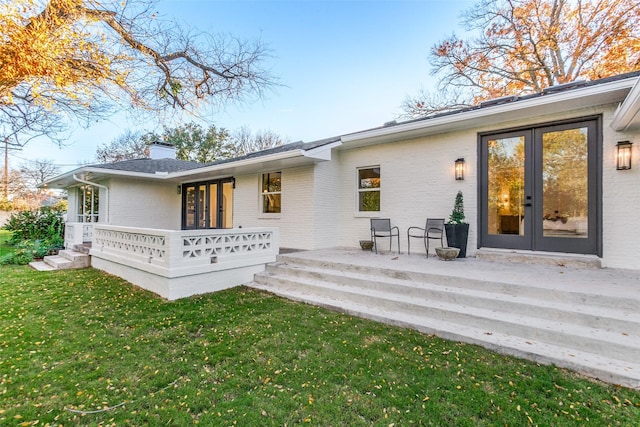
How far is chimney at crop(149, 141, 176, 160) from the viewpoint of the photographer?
1491 centimetres

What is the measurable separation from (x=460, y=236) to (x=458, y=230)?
0.12 meters

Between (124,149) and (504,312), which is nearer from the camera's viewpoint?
(504,312)

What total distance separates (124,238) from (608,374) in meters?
7.68

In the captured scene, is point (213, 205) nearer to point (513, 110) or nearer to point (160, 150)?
point (160, 150)

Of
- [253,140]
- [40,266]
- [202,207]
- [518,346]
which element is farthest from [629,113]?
[253,140]

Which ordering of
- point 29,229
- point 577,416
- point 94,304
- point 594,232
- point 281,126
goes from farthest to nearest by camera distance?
point 281,126
point 29,229
point 594,232
point 94,304
point 577,416

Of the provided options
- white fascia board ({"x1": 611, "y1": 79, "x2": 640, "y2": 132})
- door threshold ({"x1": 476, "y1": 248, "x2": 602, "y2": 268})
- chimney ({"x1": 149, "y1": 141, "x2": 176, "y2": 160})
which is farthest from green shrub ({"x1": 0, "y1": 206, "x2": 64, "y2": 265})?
white fascia board ({"x1": 611, "y1": 79, "x2": 640, "y2": 132})

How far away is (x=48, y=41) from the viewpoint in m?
3.86

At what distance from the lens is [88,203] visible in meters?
11.9

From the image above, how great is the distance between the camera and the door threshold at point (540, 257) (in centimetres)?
485

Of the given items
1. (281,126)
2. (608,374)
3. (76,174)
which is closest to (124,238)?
(76,174)

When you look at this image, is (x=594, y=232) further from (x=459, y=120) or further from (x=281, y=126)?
(x=281, y=126)

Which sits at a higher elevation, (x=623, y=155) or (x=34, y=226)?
(x=623, y=155)

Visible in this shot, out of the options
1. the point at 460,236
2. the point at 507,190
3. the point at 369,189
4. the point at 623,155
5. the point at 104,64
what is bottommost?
the point at 460,236
